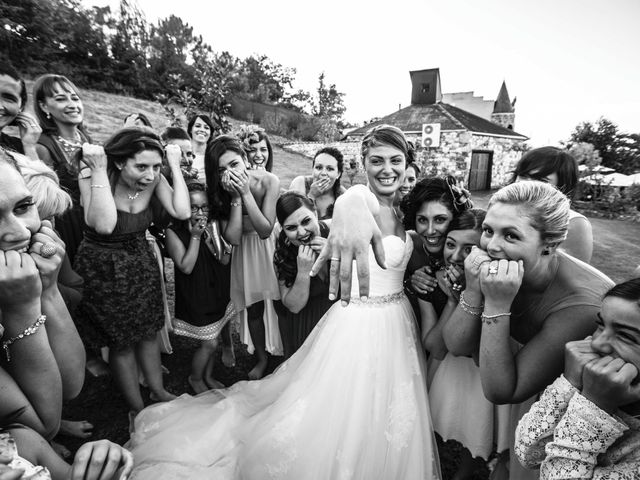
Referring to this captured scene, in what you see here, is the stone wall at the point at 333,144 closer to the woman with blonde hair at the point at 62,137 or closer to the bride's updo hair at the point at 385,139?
the woman with blonde hair at the point at 62,137

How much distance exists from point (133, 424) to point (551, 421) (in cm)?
277

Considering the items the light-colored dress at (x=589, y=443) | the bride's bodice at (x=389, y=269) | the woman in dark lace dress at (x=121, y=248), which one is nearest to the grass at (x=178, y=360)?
the woman in dark lace dress at (x=121, y=248)

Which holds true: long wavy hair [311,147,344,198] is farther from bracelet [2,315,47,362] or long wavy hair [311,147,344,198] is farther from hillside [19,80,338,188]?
hillside [19,80,338,188]

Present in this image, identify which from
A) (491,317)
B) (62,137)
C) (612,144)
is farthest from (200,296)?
(612,144)

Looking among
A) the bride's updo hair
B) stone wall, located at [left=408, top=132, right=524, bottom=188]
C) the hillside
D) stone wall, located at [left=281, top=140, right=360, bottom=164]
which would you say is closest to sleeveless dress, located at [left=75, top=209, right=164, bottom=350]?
the bride's updo hair

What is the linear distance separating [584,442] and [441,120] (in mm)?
22513

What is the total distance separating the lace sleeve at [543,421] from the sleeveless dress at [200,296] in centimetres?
240

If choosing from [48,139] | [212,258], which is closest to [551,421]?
[212,258]

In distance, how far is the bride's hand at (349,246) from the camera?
5.05ft

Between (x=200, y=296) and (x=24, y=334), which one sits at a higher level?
(x=24, y=334)

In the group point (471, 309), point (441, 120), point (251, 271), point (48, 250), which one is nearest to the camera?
point (48, 250)

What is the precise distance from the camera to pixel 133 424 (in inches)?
101

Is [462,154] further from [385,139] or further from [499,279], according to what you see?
[499,279]

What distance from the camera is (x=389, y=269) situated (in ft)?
7.59
